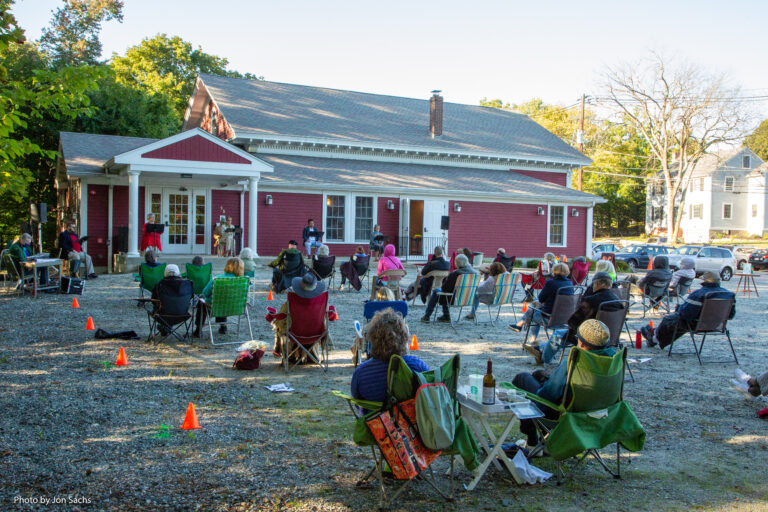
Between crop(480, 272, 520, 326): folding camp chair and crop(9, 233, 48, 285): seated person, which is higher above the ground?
crop(9, 233, 48, 285): seated person

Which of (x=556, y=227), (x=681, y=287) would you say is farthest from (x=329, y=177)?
(x=681, y=287)

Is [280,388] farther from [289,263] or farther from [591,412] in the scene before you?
[289,263]

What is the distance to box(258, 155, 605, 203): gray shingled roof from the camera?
20.5 m

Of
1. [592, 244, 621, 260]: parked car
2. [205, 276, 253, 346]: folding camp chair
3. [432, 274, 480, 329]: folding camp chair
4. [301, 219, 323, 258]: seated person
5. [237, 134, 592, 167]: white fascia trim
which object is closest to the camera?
[205, 276, 253, 346]: folding camp chair

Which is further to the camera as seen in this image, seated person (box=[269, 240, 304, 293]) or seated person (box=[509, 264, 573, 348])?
seated person (box=[269, 240, 304, 293])

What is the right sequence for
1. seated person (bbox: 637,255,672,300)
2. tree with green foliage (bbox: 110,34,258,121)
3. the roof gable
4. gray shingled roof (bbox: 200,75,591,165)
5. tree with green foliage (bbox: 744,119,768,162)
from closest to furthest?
seated person (bbox: 637,255,672,300) → the roof gable → gray shingled roof (bbox: 200,75,591,165) → tree with green foliage (bbox: 110,34,258,121) → tree with green foliage (bbox: 744,119,768,162)

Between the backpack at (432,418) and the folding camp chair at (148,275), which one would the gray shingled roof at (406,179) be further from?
the backpack at (432,418)

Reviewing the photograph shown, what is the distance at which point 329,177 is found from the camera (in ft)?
68.6

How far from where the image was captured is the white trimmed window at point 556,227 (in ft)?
79.8

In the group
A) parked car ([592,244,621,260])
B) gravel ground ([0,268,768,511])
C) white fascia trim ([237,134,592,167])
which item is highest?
white fascia trim ([237,134,592,167])

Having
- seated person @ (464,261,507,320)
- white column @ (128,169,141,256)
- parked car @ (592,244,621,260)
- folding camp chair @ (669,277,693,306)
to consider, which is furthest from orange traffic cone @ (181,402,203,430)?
parked car @ (592,244,621,260)

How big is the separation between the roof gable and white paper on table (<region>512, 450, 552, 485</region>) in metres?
14.6

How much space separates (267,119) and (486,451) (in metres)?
20.3

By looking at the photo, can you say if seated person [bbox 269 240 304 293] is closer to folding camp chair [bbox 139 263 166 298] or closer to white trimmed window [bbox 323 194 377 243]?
folding camp chair [bbox 139 263 166 298]
